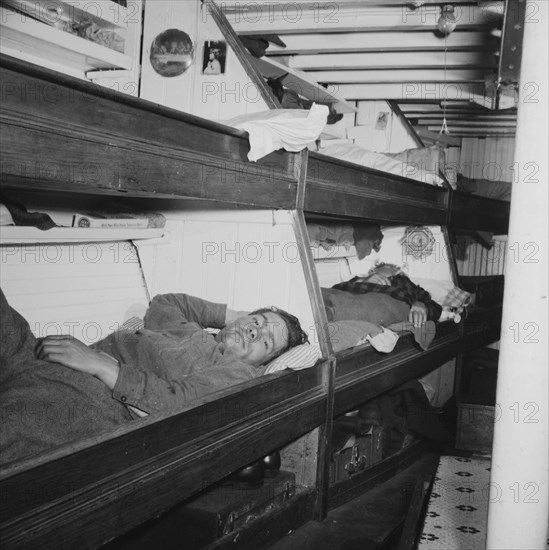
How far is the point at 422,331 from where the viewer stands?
377 cm

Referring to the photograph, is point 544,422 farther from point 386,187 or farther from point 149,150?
point 386,187

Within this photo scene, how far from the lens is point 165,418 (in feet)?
6.07

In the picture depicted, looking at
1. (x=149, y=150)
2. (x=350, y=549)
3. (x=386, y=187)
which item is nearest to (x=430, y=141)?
(x=386, y=187)

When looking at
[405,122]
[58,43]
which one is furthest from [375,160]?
[58,43]

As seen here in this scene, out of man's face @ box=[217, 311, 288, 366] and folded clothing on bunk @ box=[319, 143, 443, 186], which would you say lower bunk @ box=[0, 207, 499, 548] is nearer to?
man's face @ box=[217, 311, 288, 366]

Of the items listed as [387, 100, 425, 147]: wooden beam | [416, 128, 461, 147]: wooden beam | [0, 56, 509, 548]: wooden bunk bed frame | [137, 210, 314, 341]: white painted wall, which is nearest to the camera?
[0, 56, 509, 548]: wooden bunk bed frame

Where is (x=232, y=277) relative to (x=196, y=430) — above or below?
above

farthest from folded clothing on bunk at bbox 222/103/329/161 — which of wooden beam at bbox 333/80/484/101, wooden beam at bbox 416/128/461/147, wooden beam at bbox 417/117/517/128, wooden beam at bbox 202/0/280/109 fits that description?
wooden beam at bbox 416/128/461/147

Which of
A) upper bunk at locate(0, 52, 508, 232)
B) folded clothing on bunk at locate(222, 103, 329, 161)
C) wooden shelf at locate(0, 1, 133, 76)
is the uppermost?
wooden shelf at locate(0, 1, 133, 76)

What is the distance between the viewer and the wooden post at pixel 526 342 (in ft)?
5.50

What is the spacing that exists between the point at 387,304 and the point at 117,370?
7.08ft

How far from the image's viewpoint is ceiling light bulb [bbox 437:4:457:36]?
328 cm

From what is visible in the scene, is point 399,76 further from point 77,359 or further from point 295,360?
point 77,359

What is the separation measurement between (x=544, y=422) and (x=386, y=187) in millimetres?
2128
